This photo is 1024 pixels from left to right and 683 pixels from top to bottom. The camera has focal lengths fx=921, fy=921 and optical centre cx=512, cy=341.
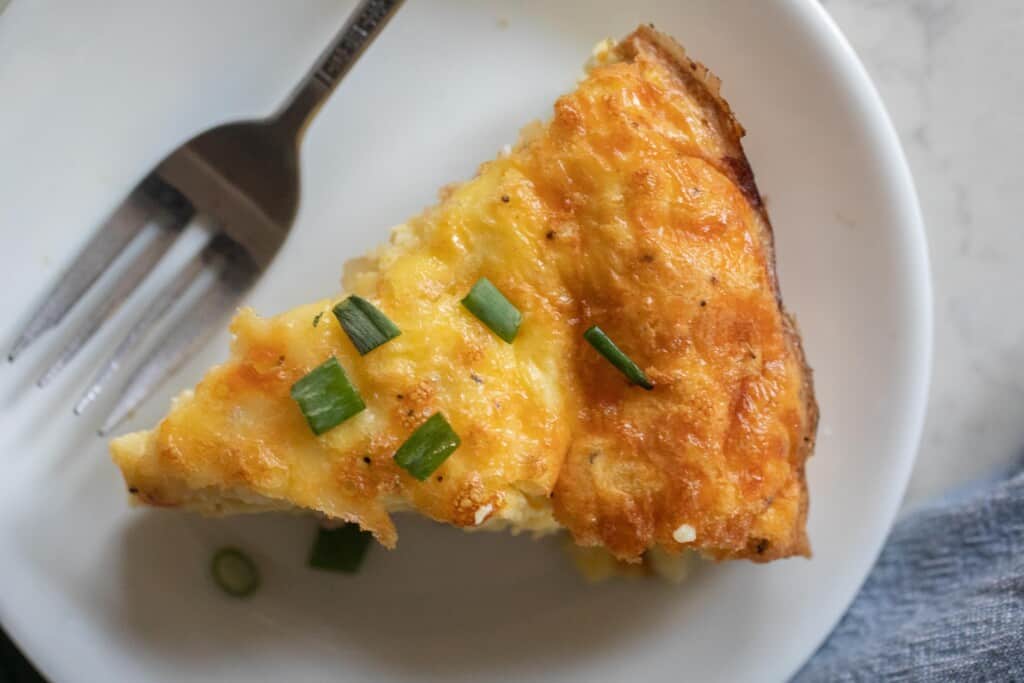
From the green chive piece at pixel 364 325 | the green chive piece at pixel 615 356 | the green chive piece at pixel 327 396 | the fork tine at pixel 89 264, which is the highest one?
the green chive piece at pixel 615 356

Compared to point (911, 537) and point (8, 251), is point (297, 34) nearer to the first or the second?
point (8, 251)

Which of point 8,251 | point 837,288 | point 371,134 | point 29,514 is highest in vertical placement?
point 837,288

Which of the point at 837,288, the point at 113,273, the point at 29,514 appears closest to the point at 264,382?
the point at 113,273

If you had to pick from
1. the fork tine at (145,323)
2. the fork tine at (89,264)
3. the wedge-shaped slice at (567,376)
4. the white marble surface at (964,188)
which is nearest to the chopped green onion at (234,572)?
the wedge-shaped slice at (567,376)

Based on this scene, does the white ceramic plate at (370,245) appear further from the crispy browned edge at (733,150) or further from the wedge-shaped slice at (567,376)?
the wedge-shaped slice at (567,376)

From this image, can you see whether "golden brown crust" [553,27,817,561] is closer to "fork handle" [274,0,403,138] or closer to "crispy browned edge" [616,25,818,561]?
"crispy browned edge" [616,25,818,561]
